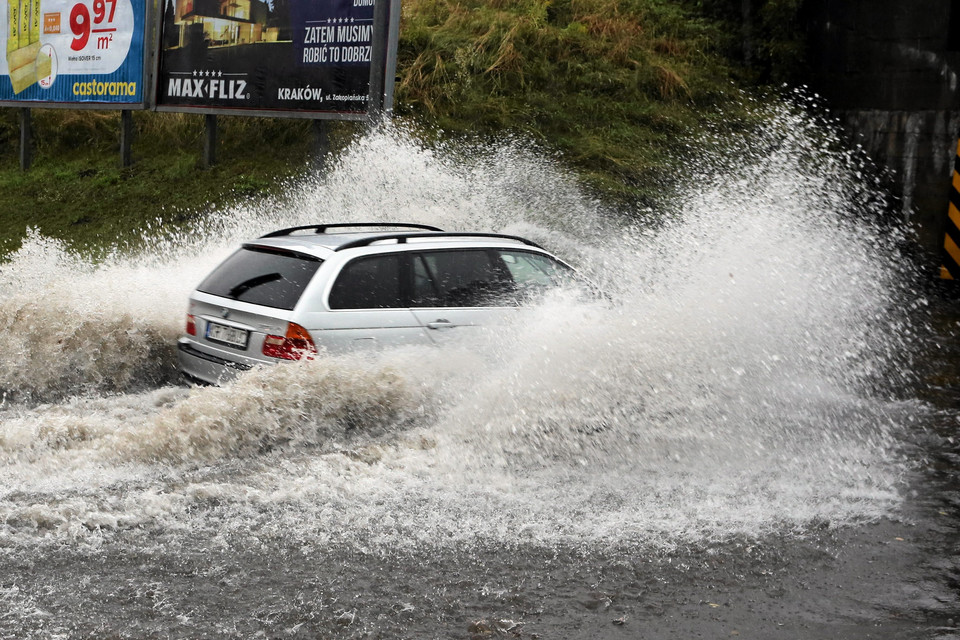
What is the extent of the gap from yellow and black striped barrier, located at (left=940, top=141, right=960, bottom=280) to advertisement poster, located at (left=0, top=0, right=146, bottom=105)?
1218 centimetres

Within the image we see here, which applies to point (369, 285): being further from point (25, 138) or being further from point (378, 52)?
point (25, 138)

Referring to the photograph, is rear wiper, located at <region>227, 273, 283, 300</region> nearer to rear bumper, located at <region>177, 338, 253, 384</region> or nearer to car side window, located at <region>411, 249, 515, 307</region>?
rear bumper, located at <region>177, 338, 253, 384</region>

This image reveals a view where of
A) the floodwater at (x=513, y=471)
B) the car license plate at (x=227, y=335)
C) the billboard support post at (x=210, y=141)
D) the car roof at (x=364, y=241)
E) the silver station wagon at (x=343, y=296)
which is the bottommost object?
the floodwater at (x=513, y=471)

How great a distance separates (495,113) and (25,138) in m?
8.98

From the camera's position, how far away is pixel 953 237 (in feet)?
46.5

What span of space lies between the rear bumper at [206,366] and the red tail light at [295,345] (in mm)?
298

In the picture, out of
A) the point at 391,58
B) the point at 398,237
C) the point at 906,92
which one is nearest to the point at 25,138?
the point at 391,58

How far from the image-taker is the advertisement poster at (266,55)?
43.3ft

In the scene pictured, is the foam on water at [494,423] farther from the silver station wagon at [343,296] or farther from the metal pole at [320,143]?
the metal pole at [320,143]

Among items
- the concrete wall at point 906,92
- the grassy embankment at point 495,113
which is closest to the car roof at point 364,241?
the grassy embankment at point 495,113

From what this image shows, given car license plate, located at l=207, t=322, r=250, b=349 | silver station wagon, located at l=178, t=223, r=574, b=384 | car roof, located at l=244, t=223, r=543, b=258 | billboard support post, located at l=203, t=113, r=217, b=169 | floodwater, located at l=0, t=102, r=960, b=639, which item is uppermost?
billboard support post, located at l=203, t=113, r=217, b=169

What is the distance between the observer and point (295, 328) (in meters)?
6.71

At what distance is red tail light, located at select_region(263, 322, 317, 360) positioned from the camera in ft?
22.0

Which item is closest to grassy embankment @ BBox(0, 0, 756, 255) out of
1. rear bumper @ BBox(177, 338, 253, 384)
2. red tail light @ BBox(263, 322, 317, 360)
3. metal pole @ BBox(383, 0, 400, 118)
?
metal pole @ BBox(383, 0, 400, 118)
